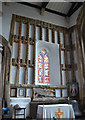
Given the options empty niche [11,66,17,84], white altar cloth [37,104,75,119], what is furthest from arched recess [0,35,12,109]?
white altar cloth [37,104,75,119]

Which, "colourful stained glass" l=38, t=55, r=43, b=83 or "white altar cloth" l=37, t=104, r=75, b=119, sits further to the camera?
"colourful stained glass" l=38, t=55, r=43, b=83

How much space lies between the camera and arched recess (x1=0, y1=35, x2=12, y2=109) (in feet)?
21.7

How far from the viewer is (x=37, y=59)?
346 inches

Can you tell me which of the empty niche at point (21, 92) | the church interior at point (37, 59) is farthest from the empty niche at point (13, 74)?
the empty niche at point (21, 92)

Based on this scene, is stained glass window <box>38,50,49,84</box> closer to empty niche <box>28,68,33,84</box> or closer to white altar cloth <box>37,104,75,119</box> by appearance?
empty niche <box>28,68,33,84</box>

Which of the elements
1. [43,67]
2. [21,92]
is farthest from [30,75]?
[43,67]

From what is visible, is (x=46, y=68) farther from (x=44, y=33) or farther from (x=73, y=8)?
(x=73, y=8)

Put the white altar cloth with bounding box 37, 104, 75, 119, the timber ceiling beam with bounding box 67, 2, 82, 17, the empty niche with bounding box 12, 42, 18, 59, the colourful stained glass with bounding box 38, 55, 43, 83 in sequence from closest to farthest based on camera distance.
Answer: the white altar cloth with bounding box 37, 104, 75, 119 < the empty niche with bounding box 12, 42, 18, 59 < the colourful stained glass with bounding box 38, 55, 43, 83 < the timber ceiling beam with bounding box 67, 2, 82, 17

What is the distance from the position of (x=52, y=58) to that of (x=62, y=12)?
3.93 meters

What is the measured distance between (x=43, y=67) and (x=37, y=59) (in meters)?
0.72

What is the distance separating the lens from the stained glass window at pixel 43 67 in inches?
340

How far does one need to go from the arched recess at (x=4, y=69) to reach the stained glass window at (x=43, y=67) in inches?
90.4

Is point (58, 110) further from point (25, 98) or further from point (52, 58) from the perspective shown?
point (52, 58)

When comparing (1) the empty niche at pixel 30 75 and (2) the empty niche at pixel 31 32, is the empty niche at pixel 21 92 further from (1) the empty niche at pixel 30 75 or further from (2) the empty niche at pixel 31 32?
(2) the empty niche at pixel 31 32
